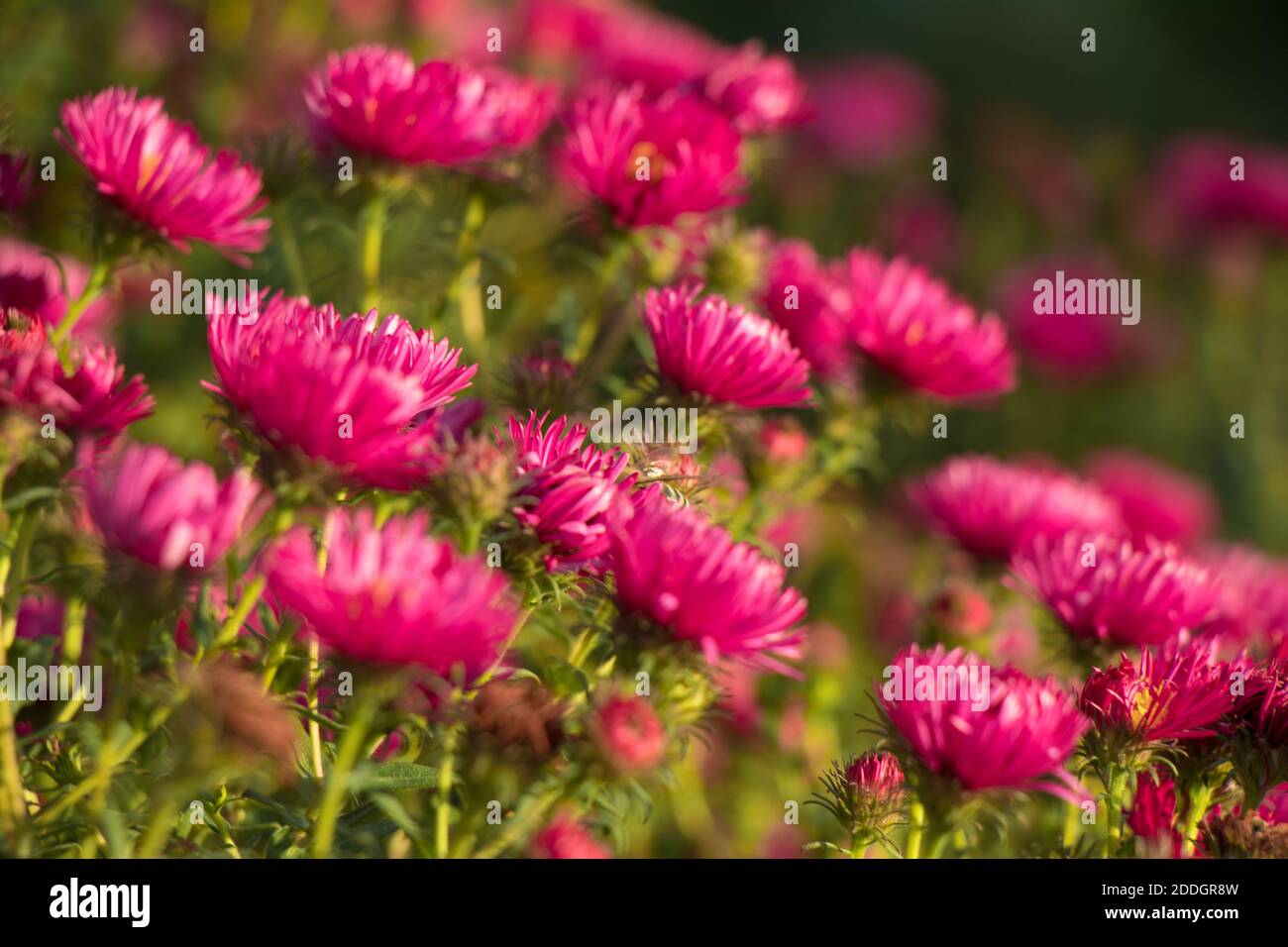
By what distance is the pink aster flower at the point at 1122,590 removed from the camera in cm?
103

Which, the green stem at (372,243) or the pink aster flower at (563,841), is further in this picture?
the green stem at (372,243)

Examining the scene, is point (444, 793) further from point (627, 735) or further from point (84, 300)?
point (84, 300)

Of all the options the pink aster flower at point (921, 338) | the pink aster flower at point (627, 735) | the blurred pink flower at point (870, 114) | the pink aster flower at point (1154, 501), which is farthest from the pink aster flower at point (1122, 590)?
the blurred pink flower at point (870, 114)

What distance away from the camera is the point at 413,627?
0.67 metres

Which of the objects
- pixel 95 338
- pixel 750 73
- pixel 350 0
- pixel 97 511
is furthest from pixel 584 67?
pixel 97 511

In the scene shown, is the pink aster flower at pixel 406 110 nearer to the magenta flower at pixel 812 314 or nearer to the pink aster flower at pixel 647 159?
the pink aster flower at pixel 647 159

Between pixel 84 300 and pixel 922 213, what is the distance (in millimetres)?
2243

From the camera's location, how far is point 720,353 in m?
0.98

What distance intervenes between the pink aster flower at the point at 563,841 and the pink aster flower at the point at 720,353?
35 centimetres

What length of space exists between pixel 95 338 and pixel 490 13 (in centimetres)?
163

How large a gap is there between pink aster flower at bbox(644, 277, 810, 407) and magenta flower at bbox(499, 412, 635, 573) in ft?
0.52

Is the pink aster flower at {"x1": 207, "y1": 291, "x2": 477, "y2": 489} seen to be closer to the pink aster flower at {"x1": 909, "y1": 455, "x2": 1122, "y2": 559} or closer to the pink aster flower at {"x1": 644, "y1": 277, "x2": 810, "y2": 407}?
the pink aster flower at {"x1": 644, "y1": 277, "x2": 810, "y2": 407}

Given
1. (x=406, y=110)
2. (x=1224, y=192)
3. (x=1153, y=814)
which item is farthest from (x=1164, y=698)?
(x=1224, y=192)

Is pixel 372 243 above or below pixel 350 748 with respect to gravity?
above
